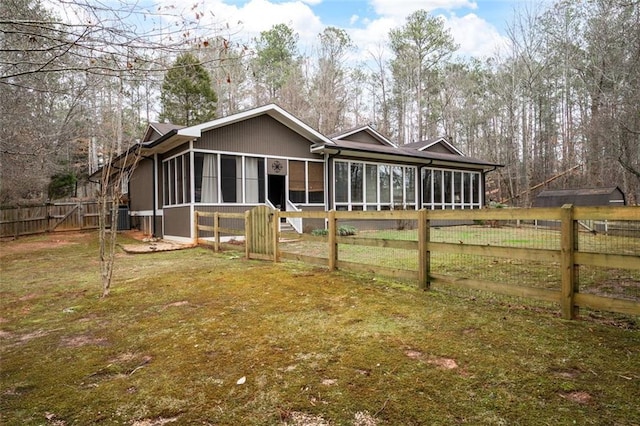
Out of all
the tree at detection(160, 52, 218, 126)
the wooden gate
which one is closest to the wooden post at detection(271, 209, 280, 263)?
the wooden gate

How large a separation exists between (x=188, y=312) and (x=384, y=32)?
29.3 meters

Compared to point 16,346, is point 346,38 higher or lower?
higher

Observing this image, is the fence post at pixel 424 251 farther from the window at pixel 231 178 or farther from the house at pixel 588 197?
the house at pixel 588 197

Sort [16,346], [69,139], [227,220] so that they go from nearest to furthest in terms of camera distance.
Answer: [16,346] → [227,220] → [69,139]

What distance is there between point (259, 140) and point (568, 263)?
9.78 m

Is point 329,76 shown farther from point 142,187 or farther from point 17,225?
point 17,225

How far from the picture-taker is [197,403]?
211 centimetres

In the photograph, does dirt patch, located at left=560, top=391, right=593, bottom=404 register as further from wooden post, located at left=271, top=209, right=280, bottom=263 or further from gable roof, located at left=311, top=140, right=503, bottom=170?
gable roof, located at left=311, top=140, right=503, bottom=170

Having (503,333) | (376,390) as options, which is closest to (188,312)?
(376,390)

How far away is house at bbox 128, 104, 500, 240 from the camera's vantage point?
421 inches

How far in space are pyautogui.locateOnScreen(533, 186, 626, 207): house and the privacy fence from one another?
31.6 feet

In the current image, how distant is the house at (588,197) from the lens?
15.5m

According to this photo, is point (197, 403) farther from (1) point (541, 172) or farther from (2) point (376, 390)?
(1) point (541, 172)

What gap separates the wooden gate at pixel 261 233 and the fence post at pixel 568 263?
451 centimetres
